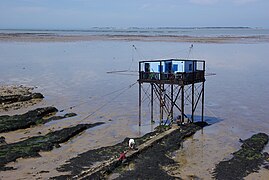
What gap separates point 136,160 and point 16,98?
19.2 meters

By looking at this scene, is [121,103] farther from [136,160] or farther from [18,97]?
[136,160]

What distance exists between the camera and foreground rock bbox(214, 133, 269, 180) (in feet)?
60.7

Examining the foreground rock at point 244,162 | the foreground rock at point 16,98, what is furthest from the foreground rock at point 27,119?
the foreground rock at point 244,162

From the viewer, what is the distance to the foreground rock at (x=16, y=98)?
33.1 meters

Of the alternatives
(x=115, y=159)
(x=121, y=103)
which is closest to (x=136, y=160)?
(x=115, y=159)

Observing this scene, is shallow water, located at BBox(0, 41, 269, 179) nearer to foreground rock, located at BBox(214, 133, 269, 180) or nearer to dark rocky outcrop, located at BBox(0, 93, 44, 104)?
foreground rock, located at BBox(214, 133, 269, 180)

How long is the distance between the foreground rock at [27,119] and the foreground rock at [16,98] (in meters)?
3.16

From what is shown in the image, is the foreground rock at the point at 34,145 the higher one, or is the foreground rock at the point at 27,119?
the foreground rock at the point at 27,119

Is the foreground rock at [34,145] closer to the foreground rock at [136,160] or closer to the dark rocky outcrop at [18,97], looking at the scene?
the foreground rock at [136,160]

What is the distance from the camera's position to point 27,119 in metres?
28.1

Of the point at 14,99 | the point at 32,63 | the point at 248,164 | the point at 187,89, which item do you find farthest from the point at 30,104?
the point at 32,63

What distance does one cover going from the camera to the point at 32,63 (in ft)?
213

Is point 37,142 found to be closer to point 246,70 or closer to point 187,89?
point 187,89

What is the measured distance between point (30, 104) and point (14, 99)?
1903 mm
